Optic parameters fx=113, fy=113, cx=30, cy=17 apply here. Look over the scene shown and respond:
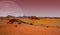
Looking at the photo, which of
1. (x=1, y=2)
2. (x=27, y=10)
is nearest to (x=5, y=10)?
(x=1, y=2)

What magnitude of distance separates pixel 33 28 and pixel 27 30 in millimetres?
48

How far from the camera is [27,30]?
0.85 metres

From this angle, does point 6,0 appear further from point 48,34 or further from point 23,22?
point 48,34

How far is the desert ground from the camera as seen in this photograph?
84cm

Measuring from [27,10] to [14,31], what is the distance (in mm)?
208

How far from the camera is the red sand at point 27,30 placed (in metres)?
0.84

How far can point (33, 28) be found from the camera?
0.86 meters

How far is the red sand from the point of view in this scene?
33.1 inches

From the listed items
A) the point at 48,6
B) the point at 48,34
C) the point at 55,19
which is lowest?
the point at 48,34

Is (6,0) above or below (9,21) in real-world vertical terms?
above

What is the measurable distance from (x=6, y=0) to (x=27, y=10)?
19 cm

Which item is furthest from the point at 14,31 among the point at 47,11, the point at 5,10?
the point at 47,11

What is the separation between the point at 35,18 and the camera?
35.3 inches

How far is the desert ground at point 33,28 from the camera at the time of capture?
84 cm
